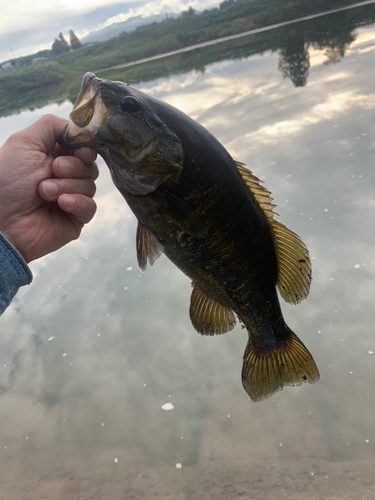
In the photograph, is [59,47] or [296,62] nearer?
[296,62]

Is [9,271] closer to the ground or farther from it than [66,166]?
closer to the ground

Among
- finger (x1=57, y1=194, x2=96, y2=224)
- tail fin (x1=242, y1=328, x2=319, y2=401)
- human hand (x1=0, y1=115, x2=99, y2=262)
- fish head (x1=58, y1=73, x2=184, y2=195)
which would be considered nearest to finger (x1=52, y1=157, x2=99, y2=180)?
human hand (x1=0, y1=115, x2=99, y2=262)

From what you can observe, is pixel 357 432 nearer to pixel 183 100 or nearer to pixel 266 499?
pixel 266 499

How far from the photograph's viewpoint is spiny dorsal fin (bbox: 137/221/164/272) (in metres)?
1.60

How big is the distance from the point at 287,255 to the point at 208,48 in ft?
96.2

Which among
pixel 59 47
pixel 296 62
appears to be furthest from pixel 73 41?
pixel 296 62

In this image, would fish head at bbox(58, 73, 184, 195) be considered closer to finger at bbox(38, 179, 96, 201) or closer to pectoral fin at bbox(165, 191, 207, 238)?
pectoral fin at bbox(165, 191, 207, 238)

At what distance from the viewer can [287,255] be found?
1646 millimetres

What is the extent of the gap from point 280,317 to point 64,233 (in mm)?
1321

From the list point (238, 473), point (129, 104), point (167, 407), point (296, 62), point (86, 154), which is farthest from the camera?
point (296, 62)

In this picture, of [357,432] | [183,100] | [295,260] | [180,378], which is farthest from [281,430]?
[183,100]

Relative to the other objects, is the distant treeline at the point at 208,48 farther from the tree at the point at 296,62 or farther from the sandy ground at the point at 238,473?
the sandy ground at the point at 238,473

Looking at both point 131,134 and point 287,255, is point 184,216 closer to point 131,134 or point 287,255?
point 131,134

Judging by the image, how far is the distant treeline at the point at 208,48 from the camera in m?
14.7
